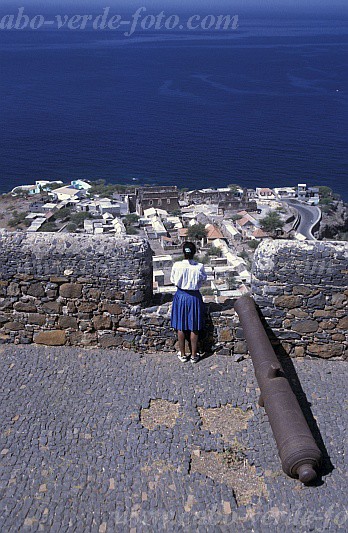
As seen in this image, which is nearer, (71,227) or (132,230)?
(132,230)

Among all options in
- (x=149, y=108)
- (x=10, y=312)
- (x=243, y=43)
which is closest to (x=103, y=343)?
(x=10, y=312)

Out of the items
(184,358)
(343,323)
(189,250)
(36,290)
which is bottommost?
(184,358)

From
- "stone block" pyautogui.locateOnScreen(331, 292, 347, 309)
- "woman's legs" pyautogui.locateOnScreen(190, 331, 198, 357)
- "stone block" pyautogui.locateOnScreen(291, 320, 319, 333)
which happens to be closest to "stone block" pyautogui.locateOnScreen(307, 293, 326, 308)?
"stone block" pyautogui.locateOnScreen(331, 292, 347, 309)

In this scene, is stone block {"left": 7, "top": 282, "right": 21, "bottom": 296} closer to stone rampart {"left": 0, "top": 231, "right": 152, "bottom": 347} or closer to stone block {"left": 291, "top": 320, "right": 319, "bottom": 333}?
stone rampart {"left": 0, "top": 231, "right": 152, "bottom": 347}

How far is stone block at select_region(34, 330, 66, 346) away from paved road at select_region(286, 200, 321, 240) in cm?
3824

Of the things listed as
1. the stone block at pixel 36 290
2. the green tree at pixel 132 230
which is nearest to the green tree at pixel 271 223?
the green tree at pixel 132 230

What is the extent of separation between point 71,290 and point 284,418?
115 inches

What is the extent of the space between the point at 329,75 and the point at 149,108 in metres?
51.8

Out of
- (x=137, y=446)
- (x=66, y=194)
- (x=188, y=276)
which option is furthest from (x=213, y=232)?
(x=137, y=446)

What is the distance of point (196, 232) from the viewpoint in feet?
132

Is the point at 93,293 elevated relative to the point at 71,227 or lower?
elevated

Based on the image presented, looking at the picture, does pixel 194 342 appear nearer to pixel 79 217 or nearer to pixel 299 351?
pixel 299 351

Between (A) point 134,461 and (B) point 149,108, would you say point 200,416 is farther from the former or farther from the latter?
(B) point 149,108

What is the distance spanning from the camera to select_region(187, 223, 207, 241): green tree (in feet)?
130
